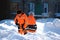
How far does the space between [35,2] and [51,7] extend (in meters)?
1.57

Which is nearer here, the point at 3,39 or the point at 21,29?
the point at 3,39

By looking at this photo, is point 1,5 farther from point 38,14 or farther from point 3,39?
point 3,39

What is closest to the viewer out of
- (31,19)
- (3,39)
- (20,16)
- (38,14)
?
(3,39)

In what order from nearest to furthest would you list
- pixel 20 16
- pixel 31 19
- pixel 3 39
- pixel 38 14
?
pixel 3 39, pixel 20 16, pixel 31 19, pixel 38 14

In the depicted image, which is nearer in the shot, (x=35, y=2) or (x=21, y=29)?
(x=21, y=29)

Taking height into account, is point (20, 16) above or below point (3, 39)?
above

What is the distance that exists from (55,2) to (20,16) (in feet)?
40.5

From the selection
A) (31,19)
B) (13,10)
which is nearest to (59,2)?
(13,10)

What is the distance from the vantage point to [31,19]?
845 cm

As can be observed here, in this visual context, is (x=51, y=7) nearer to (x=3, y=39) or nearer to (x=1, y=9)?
(x=1, y=9)

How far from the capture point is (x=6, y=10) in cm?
1962

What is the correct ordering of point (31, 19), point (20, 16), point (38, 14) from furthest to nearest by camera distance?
point (38, 14), point (31, 19), point (20, 16)

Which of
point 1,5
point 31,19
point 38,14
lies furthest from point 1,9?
point 31,19

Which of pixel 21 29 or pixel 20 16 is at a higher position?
pixel 20 16
